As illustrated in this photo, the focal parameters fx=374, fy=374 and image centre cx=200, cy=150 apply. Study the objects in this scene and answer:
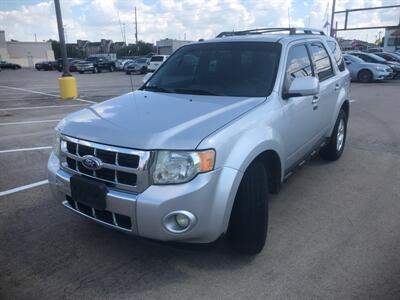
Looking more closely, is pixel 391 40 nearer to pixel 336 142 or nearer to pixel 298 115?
pixel 336 142

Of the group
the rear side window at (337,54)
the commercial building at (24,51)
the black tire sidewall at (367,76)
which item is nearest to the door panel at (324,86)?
the rear side window at (337,54)

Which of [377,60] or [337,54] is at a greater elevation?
[337,54]

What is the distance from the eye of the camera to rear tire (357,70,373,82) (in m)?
19.1

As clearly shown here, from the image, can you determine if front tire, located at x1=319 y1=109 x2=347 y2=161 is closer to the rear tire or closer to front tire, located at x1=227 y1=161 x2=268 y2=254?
front tire, located at x1=227 y1=161 x2=268 y2=254

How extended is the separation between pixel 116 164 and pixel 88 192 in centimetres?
35

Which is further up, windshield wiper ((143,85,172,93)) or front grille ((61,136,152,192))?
windshield wiper ((143,85,172,93))

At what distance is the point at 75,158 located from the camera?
116 inches

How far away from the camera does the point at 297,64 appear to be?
4070mm

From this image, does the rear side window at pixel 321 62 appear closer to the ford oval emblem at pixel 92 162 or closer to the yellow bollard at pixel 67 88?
the ford oval emblem at pixel 92 162

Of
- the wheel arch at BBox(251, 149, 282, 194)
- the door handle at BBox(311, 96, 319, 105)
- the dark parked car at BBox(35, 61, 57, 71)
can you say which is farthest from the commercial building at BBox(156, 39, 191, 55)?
the wheel arch at BBox(251, 149, 282, 194)

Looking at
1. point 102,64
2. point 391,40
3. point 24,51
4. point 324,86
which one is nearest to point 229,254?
point 324,86

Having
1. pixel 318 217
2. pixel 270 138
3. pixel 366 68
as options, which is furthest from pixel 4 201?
pixel 366 68

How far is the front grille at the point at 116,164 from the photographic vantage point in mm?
2574

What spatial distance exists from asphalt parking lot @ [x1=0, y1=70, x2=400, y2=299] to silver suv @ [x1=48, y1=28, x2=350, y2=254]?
0.32m
